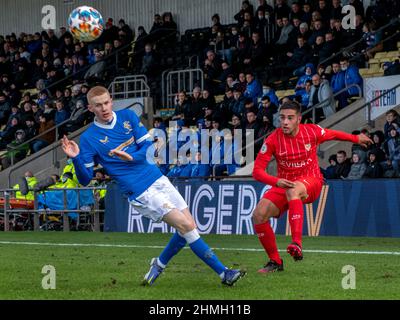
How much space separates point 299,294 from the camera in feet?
30.6

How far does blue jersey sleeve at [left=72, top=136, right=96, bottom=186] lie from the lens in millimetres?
10383

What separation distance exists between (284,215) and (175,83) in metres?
11.3

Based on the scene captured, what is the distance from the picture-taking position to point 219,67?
92.9ft

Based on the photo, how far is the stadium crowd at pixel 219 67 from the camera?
78.6 ft

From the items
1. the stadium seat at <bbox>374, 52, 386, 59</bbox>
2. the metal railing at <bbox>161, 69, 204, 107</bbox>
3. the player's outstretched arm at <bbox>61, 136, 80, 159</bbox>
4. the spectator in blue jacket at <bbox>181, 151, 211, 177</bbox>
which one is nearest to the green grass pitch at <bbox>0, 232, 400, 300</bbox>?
the player's outstretched arm at <bbox>61, 136, 80, 159</bbox>

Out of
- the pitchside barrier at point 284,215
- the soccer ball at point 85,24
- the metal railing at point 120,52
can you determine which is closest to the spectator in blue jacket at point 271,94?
the pitchside barrier at point 284,215

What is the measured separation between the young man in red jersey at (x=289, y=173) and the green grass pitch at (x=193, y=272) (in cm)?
52

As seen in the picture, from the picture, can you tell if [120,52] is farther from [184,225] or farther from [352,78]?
[184,225]

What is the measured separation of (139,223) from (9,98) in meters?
13.9

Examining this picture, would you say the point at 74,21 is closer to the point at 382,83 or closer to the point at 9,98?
the point at 382,83

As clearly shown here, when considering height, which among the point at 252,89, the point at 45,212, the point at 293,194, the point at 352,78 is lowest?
the point at 45,212

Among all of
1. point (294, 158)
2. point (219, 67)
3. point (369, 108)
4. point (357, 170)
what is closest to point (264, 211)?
point (294, 158)

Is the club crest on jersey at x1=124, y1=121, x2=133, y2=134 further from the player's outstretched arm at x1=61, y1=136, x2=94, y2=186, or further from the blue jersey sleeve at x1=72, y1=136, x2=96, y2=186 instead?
the player's outstretched arm at x1=61, y1=136, x2=94, y2=186
